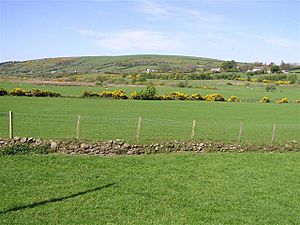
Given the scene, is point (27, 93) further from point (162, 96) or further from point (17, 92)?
point (162, 96)

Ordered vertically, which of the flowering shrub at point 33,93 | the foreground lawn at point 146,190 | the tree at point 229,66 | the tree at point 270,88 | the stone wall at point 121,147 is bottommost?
the flowering shrub at point 33,93

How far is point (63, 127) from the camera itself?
31672mm

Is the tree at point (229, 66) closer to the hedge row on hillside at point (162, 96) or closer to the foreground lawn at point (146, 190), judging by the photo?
the hedge row on hillside at point (162, 96)

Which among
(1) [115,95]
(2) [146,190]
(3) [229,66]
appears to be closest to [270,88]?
(1) [115,95]

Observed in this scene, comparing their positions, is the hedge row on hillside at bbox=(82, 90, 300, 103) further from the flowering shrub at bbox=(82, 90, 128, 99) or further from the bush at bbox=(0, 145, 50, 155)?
the bush at bbox=(0, 145, 50, 155)

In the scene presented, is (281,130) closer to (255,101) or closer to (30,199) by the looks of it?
(30,199)

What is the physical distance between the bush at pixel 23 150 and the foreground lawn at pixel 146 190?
4.45 ft

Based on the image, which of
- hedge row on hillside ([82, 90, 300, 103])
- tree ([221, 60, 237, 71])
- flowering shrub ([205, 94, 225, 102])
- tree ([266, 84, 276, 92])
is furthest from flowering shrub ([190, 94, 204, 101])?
tree ([221, 60, 237, 71])

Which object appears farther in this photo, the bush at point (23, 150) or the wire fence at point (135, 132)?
the wire fence at point (135, 132)

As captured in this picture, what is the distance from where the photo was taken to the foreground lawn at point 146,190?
10.6 meters

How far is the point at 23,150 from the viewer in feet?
61.6

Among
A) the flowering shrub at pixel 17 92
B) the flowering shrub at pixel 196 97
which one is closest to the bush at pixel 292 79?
the flowering shrub at pixel 196 97

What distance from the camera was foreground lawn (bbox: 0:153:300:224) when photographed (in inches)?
416

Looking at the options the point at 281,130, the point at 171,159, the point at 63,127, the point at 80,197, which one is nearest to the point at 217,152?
the point at 171,159
